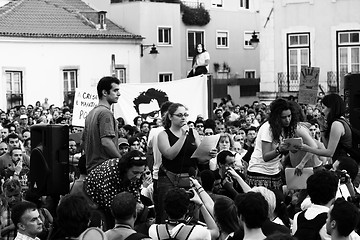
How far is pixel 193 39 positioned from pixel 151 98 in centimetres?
2553

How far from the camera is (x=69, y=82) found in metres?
41.7

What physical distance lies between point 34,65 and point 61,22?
3.32 metres

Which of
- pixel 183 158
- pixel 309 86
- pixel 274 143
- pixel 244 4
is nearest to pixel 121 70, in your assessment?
pixel 244 4

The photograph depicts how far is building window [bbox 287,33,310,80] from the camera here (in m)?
36.2

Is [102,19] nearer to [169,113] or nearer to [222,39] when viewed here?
[222,39]

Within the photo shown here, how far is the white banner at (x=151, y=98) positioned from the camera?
69.7 ft

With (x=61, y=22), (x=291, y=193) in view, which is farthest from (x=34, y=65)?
(x=291, y=193)

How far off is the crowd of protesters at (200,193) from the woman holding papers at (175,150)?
0.4 inches

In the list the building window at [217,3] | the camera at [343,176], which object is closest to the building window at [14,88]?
the building window at [217,3]

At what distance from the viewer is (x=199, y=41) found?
47781 mm

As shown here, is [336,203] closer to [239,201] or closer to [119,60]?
[239,201]

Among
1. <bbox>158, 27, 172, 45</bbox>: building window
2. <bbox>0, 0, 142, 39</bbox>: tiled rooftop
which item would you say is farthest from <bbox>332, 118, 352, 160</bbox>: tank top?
<bbox>158, 27, 172, 45</bbox>: building window

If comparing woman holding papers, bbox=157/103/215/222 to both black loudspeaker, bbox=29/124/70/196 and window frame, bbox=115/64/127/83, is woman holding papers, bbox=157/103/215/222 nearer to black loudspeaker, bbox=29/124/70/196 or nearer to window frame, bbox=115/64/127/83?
black loudspeaker, bbox=29/124/70/196

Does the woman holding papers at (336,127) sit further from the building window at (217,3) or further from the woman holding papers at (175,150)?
the building window at (217,3)
